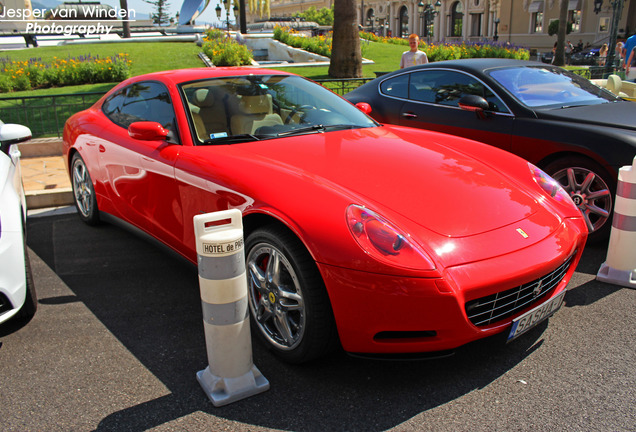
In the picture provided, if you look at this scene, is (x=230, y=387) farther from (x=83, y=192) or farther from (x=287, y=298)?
(x=83, y=192)

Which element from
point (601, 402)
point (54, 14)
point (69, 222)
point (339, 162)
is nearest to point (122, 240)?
point (69, 222)

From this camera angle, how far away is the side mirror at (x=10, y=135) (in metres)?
4.01

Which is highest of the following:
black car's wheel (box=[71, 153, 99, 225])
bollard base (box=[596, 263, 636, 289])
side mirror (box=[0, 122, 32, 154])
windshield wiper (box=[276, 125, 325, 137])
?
windshield wiper (box=[276, 125, 325, 137])

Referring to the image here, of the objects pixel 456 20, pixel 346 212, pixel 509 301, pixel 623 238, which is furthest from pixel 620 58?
pixel 456 20

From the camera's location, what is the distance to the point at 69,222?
226 inches

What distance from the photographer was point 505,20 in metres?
60.3

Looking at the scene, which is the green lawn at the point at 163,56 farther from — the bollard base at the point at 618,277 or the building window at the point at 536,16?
the building window at the point at 536,16

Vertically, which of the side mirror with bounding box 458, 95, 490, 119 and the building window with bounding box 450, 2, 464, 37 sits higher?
the building window with bounding box 450, 2, 464, 37

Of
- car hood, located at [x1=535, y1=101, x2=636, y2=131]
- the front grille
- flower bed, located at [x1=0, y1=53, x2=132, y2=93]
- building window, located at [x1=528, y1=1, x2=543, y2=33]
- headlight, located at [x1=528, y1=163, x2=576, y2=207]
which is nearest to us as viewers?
the front grille

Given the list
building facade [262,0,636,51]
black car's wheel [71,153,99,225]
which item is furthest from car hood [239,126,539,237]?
building facade [262,0,636,51]

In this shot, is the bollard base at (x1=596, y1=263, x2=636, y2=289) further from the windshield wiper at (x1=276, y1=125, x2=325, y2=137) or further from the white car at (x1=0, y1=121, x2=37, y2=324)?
the white car at (x1=0, y1=121, x2=37, y2=324)

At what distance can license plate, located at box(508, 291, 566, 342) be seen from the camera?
105 inches

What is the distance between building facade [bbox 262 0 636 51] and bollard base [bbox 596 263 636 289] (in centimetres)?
3445

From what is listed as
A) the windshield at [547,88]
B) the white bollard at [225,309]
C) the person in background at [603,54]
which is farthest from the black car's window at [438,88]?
the person in background at [603,54]
